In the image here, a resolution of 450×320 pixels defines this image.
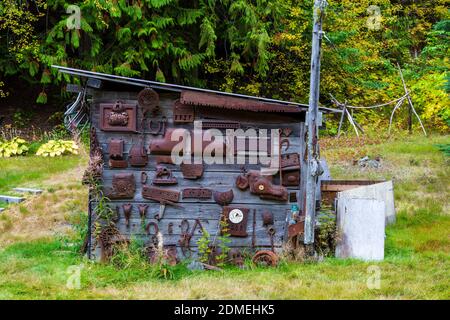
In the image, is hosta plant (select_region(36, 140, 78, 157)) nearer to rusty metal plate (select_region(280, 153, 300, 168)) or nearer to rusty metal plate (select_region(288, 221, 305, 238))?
rusty metal plate (select_region(280, 153, 300, 168))

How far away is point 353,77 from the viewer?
1917cm

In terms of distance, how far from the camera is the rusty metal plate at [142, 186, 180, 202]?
24.8ft

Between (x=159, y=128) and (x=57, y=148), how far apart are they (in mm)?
7452

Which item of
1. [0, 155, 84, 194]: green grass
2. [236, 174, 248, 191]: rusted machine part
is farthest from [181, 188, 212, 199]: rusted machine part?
[0, 155, 84, 194]: green grass

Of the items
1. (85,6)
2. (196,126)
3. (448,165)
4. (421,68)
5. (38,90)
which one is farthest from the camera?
(421,68)

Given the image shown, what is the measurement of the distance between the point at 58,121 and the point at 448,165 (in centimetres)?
1121

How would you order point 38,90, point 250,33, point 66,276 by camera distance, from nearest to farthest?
point 66,276 → point 250,33 → point 38,90

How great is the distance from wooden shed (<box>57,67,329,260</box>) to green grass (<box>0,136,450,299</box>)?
20.3 inches

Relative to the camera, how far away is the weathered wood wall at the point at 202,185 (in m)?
7.54

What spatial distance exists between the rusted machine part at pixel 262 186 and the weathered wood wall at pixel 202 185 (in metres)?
0.09

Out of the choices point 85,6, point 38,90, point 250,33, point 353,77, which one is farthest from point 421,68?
point 38,90

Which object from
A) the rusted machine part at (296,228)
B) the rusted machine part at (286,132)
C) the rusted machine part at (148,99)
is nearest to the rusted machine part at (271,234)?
the rusted machine part at (296,228)

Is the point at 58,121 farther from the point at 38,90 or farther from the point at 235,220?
the point at 235,220

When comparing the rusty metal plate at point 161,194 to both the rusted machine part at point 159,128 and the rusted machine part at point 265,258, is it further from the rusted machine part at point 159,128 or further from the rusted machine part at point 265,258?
the rusted machine part at point 265,258
